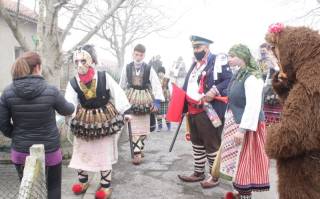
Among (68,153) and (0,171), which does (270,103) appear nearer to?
(68,153)

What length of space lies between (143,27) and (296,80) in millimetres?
21942

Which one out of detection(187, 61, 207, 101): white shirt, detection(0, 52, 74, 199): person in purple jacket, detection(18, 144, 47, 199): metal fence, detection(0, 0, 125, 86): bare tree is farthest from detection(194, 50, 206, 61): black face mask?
detection(18, 144, 47, 199): metal fence

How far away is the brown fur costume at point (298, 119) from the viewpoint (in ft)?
8.53

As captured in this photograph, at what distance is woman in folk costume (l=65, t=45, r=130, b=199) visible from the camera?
4820 millimetres

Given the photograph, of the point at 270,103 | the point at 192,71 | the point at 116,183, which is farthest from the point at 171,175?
the point at 270,103

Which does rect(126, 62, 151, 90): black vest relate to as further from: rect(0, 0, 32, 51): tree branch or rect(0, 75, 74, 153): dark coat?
rect(0, 75, 74, 153): dark coat

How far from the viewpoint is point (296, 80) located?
9.11ft

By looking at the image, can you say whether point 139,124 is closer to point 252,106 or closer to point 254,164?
point 254,164

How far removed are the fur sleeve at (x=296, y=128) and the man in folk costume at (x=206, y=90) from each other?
2.42 metres

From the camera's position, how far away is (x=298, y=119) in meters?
2.61

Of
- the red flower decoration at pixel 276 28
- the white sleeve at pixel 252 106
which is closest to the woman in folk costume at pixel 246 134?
the white sleeve at pixel 252 106

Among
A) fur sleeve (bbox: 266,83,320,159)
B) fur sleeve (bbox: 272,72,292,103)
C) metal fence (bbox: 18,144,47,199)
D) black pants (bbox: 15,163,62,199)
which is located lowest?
black pants (bbox: 15,163,62,199)

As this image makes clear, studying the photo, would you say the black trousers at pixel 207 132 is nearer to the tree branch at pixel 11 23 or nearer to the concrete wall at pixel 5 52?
the tree branch at pixel 11 23

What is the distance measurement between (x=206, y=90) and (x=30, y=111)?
7.56ft
